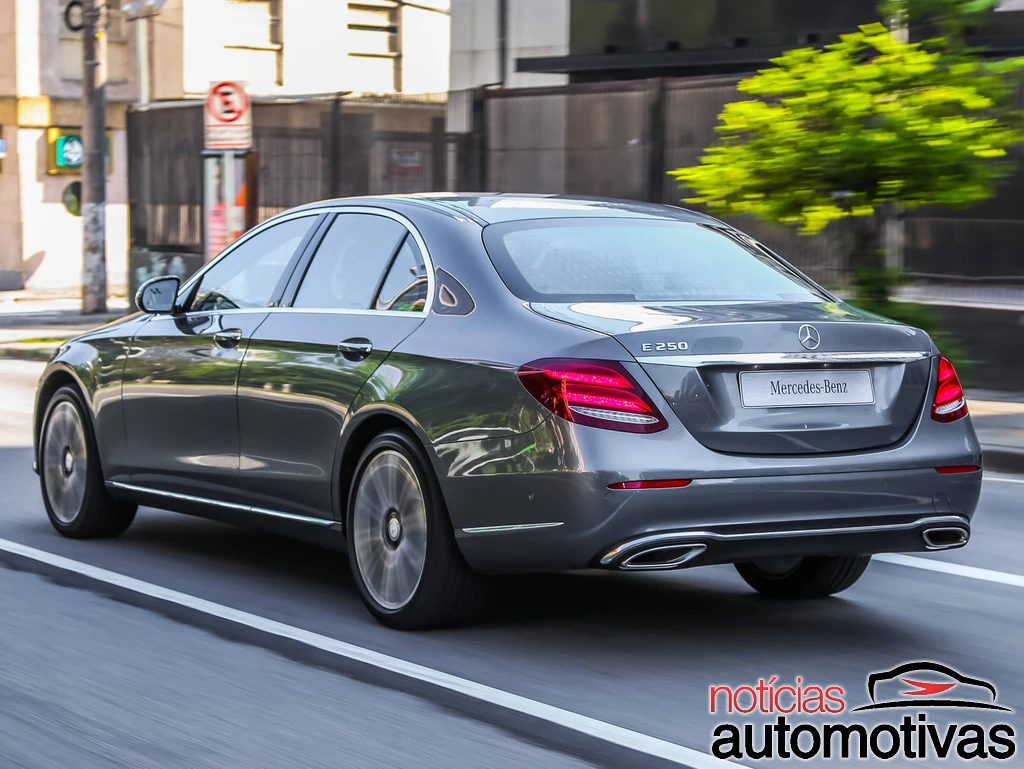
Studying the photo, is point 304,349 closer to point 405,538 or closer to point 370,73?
point 405,538

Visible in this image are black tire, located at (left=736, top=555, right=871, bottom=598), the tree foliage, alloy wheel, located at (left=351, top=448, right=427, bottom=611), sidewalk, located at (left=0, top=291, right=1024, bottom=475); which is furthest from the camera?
the tree foliage

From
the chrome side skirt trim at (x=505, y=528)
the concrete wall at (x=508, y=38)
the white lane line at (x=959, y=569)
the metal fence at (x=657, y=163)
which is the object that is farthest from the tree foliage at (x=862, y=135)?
the concrete wall at (x=508, y=38)

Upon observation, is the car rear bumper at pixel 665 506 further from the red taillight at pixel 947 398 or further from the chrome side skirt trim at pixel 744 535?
the red taillight at pixel 947 398

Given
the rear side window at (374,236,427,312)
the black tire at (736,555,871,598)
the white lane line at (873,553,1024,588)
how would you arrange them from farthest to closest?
the white lane line at (873,553,1024,588) < the black tire at (736,555,871,598) < the rear side window at (374,236,427,312)

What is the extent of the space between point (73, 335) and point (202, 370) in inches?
409

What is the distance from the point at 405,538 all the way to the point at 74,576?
189cm

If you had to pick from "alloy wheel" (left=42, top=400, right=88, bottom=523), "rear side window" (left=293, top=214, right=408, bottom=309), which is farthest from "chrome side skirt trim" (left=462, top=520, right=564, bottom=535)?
"alloy wheel" (left=42, top=400, right=88, bottom=523)

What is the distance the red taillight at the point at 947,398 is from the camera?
20.0ft

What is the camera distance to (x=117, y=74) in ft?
136

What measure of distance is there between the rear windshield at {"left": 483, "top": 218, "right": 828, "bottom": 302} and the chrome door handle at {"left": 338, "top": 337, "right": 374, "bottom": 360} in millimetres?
578

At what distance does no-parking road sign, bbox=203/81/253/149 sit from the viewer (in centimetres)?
1659

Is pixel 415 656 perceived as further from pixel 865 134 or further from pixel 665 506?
pixel 865 134

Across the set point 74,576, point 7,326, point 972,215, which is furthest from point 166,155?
point 74,576

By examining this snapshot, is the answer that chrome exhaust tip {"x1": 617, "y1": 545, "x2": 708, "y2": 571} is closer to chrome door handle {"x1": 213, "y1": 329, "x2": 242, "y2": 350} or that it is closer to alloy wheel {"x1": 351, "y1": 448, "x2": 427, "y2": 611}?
alloy wheel {"x1": 351, "y1": 448, "x2": 427, "y2": 611}
